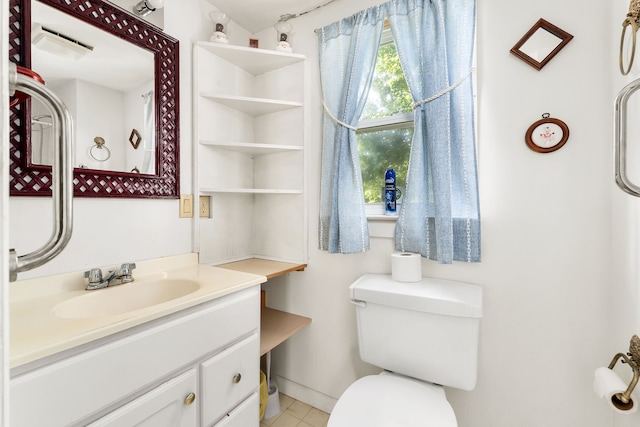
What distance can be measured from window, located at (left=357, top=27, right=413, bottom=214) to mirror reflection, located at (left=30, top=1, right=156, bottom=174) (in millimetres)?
1074

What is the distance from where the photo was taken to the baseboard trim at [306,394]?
61.7 inches

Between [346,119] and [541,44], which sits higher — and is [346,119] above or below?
below

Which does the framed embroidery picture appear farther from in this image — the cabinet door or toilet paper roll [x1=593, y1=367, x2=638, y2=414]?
the cabinet door

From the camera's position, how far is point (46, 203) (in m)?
0.98

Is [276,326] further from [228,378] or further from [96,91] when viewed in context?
[96,91]

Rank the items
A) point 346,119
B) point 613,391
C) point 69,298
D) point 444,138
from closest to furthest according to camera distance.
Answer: point 613,391 < point 69,298 < point 444,138 < point 346,119

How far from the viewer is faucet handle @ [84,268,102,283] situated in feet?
3.44

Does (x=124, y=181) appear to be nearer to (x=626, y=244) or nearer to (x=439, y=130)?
(x=439, y=130)

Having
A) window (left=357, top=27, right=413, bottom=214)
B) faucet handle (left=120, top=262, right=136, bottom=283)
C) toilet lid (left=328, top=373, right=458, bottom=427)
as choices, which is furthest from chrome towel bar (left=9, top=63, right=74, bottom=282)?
window (left=357, top=27, right=413, bottom=214)

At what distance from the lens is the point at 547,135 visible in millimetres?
1071

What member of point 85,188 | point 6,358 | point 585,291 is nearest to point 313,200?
point 85,188

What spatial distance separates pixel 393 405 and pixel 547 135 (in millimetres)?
1182

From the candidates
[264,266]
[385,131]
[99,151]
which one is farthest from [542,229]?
[99,151]

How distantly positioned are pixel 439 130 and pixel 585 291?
32.6 inches
